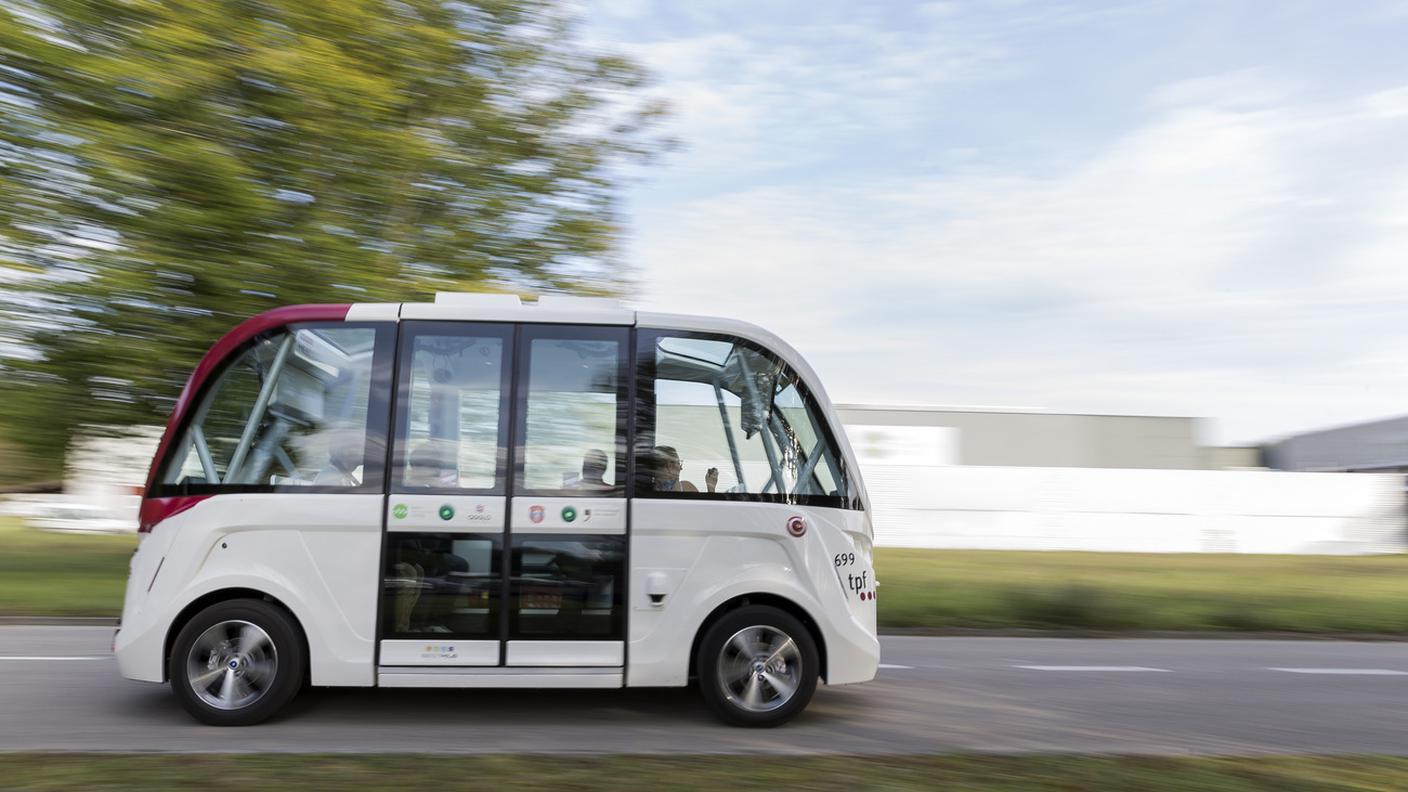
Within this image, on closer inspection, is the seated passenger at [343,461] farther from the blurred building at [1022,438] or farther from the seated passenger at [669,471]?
the blurred building at [1022,438]

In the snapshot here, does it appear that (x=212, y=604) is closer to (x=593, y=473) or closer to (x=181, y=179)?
(x=593, y=473)

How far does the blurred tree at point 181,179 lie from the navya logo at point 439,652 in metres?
7.30

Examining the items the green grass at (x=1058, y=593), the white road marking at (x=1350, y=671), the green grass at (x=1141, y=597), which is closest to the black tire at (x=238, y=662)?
the green grass at (x=1058, y=593)

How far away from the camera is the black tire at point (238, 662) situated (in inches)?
243

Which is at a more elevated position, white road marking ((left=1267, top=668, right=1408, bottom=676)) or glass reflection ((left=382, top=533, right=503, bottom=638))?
glass reflection ((left=382, top=533, right=503, bottom=638))

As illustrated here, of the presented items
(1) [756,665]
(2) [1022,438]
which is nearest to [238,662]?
(1) [756,665]

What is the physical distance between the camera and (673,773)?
5.28m

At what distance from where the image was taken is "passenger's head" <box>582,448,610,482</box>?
21.3 feet

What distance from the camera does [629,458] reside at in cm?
654

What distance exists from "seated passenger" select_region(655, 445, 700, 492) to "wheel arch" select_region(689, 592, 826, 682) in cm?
72

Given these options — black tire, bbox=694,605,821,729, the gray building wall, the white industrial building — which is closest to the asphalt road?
black tire, bbox=694,605,821,729

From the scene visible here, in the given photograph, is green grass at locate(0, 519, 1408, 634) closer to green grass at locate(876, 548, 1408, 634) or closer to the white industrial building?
green grass at locate(876, 548, 1408, 634)

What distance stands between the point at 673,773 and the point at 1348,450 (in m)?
46.3

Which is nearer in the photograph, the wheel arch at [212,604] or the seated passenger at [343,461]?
the wheel arch at [212,604]
